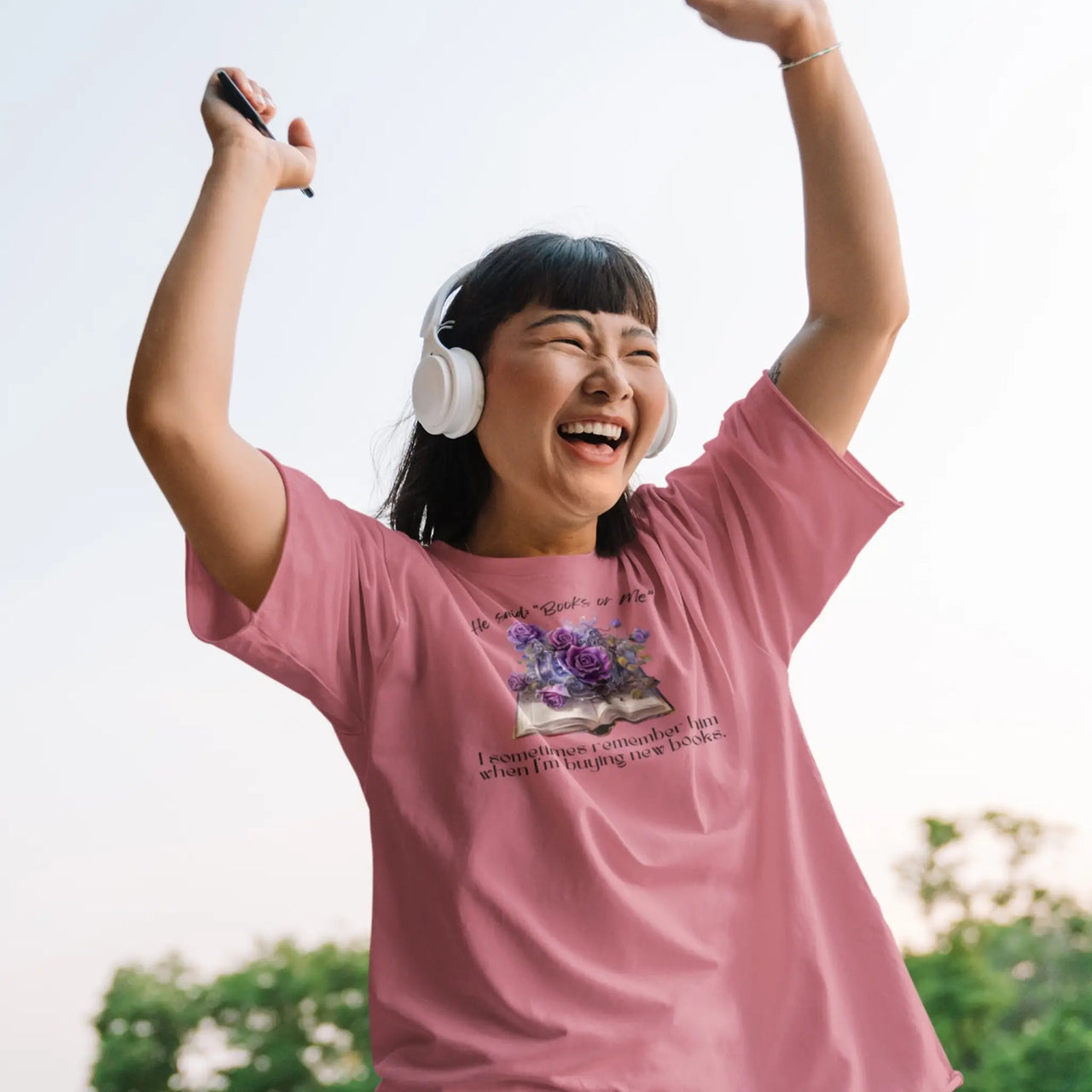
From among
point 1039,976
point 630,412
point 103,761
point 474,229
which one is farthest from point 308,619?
point 1039,976

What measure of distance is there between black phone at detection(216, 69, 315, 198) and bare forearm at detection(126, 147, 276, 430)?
0.28 feet

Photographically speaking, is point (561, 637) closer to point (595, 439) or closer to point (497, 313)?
point (595, 439)

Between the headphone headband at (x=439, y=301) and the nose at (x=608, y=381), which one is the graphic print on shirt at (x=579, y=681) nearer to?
the nose at (x=608, y=381)

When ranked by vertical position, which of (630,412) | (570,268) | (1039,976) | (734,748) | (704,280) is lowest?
(1039,976)

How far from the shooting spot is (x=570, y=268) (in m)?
1.14

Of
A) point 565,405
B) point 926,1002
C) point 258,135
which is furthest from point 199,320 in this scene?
point 926,1002

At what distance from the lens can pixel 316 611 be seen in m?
0.97

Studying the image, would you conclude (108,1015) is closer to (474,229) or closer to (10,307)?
(10,307)

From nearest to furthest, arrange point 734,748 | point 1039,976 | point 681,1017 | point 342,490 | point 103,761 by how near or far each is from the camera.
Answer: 1. point 681,1017
2. point 734,748
3. point 342,490
4. point 103,761
5. point 1039,976

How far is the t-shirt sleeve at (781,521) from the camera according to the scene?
1.12 meters

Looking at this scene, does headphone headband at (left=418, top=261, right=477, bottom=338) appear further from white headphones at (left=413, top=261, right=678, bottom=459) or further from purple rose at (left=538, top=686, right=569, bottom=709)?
purple rose at (left=538, top=686, right=569, bottom=709)

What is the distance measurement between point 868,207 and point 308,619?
0.59 m

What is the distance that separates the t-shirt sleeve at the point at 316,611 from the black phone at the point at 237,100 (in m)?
0.27

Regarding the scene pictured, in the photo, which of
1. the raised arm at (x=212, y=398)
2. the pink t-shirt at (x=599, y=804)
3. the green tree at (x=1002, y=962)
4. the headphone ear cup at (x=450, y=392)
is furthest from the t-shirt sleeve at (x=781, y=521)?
the green tree at (x=1002, y=962)
